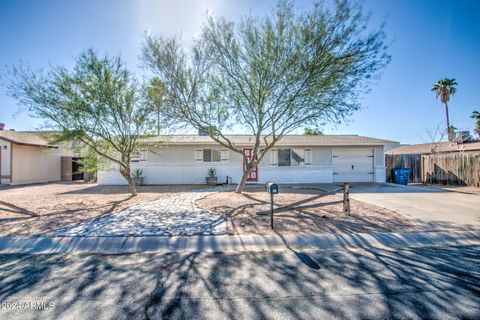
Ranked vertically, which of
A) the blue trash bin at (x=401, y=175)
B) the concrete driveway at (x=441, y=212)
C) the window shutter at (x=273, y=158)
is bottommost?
the concrete driveway at (x=441, y=212)

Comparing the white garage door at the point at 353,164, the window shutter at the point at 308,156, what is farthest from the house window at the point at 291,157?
the white garage door at the point at 353,164

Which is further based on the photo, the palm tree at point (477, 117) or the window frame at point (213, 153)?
the palm tree at point (477, 117)

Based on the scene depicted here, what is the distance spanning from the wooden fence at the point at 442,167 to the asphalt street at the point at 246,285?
11.7 metres

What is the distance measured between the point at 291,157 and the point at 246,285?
40.4ft

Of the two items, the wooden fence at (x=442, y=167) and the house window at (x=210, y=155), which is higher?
the house window at (x=210, y=155)

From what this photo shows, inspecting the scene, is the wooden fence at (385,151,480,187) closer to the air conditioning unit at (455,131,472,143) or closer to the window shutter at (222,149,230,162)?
the air conditioning unit at (455,131,472,143)

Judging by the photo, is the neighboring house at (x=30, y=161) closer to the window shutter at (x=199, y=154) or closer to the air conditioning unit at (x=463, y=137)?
the window shutter at (x=199, y=154)

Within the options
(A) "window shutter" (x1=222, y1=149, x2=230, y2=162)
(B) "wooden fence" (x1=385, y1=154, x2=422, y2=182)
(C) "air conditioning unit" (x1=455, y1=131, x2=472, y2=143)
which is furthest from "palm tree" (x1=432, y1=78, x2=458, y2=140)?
(A) "window shutter" (x1=222, y1=149, x2=230, y2=162)

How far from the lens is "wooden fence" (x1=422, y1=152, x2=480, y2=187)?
40.0ft

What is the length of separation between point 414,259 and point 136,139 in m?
9.53

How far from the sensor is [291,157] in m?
14.7

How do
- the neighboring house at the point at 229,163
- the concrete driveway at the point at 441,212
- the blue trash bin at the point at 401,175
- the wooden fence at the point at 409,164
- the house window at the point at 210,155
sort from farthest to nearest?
the wooden fence at the point at 409,164
the house window at the point at 210,155
the neighboring house at the point at 229,163
the blue trash bin at the point at 401,175
the concrete driveway at the point at 441,212

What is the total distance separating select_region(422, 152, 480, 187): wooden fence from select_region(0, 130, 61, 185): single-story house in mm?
22650

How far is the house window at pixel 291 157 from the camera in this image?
1466 centimetres
